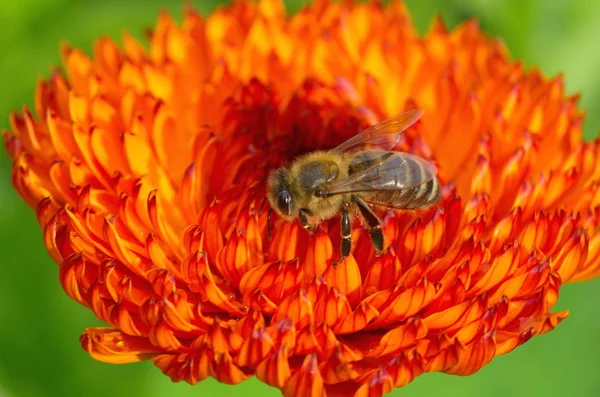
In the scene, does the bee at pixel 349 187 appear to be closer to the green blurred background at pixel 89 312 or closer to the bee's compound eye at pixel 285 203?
the bee's compound eye at pixel 285 203

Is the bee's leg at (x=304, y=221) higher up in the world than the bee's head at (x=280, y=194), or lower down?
lower down

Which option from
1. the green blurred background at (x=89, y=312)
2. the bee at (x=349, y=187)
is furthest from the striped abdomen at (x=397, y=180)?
the green blurred background at (x=89, y=312)

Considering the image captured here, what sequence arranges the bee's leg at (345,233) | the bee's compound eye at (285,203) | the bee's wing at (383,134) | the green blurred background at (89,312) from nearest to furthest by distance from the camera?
the bee's leg at (345,233) → the bee's compound eye at (285,203) → the bee's wing at (383,134) → the green blurred background at (89,312)

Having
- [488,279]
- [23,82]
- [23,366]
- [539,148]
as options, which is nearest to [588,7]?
[539,148]

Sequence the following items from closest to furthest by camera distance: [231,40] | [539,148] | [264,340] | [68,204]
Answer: [264,340]
[68,204]
[539,148]
[231,40]

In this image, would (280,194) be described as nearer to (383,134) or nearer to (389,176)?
(389,176)

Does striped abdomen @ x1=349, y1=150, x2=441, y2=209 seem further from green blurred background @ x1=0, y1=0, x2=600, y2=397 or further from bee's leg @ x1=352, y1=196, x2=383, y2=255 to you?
green blurred background @ x1=0, y1=0, x2=600, y2=397

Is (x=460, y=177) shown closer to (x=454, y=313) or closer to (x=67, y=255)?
(x=454, y=313)
